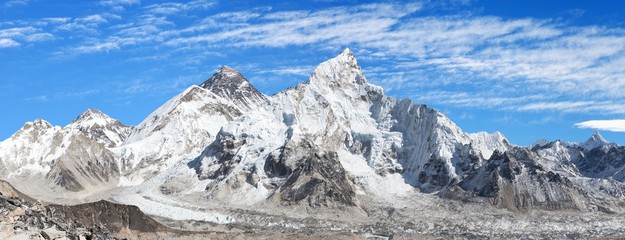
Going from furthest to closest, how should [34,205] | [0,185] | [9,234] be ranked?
1. [0,185]
2. [34,205]
3. [9,234]

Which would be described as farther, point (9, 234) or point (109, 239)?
point (109, 239)

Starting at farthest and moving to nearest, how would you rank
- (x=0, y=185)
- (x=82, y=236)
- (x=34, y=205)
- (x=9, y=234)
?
(x=0, y=185), (x=34, y=205), (x=82, y=236), (x=9, y=234)

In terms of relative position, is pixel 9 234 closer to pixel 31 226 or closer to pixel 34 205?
pixel 31 226

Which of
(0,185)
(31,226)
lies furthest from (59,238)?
(0,185)

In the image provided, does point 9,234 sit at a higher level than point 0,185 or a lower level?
lower

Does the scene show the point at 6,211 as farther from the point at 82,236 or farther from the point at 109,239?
the point at 109,239

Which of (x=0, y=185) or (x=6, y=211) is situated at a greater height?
(x=0, y=185)

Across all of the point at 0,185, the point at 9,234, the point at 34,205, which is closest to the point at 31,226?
the point at 9,234

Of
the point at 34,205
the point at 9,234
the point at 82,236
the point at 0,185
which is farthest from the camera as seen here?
the point at 0,185
